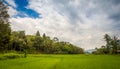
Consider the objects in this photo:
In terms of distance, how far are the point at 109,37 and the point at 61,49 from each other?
40.8 m

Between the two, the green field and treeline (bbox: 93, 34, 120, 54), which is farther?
treeline (bbox: 93, 34, 120, 54)

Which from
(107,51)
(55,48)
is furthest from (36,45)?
(107,51)

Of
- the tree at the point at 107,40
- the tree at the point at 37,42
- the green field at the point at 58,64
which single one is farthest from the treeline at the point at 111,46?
the green field at the point at 58,64

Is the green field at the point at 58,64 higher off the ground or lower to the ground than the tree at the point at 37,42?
lower

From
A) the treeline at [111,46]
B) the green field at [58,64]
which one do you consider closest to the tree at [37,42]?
the treeline at [111,46]

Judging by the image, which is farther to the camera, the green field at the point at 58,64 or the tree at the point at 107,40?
the tree at the point at 107,40

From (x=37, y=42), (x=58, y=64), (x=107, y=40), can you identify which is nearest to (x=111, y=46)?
(x=107, y=40)

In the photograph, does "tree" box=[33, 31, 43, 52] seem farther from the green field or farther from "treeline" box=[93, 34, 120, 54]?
the green field

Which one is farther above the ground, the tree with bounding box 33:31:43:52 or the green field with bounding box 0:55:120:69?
the tree with bounding box 33:31:43:52

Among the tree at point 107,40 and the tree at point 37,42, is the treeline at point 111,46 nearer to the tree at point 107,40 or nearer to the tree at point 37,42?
the tree at point 107,40

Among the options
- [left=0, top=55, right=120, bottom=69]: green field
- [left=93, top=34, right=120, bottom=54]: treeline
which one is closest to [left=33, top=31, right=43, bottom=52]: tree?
[left=93, top=34, right=120, bottom=54]: treeline

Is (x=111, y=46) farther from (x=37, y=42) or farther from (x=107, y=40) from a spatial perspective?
(x=37, y=42)

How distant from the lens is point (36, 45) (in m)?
97.4

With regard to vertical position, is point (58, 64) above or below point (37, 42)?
below
